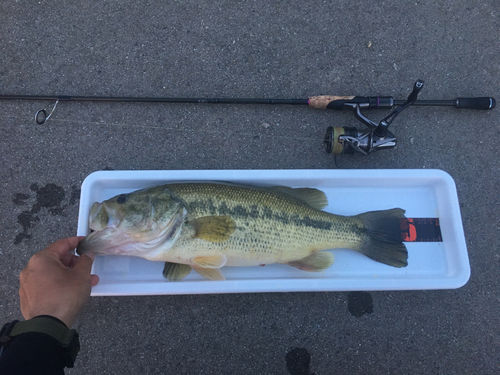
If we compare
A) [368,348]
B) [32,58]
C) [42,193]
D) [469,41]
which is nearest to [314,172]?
[368,348]

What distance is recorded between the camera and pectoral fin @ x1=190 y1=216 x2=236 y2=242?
172 cm

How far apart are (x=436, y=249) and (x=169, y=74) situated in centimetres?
240

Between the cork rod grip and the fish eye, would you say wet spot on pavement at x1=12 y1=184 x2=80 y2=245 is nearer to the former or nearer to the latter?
the fish eye

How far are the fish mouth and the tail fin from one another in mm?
1179

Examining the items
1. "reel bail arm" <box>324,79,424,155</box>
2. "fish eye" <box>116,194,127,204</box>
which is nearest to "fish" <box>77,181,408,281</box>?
"fish eye" <box>116,194,127,204</box>

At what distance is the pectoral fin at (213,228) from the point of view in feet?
5.64

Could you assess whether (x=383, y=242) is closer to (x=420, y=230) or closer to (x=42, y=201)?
(x=420, y=230)

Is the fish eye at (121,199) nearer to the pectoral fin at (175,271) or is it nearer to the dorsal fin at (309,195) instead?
the pectoral fin at (175,271)

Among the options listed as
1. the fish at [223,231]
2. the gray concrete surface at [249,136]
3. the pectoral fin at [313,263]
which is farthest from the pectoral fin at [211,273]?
the pectoral fin at [313,263]

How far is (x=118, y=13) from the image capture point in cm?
249

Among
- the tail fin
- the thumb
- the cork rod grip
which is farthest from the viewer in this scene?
the cork rod grip

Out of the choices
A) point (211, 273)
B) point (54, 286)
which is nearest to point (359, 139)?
point (211, 273)

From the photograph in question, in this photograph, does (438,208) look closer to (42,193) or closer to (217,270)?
(217,270)

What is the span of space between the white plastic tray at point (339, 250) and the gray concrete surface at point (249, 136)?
0.21 metres
